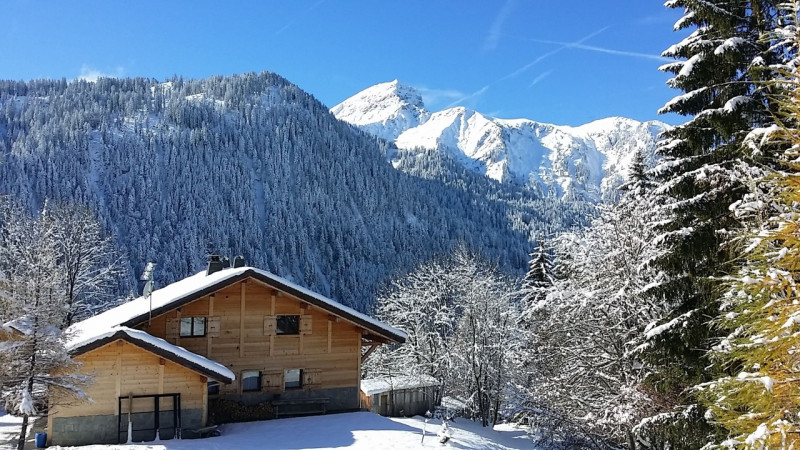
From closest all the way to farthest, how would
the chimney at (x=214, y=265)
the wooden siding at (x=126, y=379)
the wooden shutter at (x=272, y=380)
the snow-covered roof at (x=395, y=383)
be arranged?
the wooden siding at (x=126, y=379) → the wooden shutter at (x=272, y=380) → the chimney at (x=214, y=265) → the snow-covered roof at (x=395, y=383)

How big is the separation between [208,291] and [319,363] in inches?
241

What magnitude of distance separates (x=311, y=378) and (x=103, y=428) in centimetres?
861

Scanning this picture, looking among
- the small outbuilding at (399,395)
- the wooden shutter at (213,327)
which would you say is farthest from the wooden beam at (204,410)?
the small outbuilding at (399,395)

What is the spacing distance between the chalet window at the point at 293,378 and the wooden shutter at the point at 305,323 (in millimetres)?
1825

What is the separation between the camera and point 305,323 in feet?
84.1

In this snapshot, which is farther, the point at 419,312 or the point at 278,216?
the point at 278,216

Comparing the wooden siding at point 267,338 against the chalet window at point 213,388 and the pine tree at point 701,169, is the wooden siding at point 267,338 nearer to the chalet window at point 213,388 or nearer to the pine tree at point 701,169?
the chalet window at point 213,388

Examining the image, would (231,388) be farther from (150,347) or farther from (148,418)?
(150,347)

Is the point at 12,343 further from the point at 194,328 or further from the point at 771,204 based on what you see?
the point at 771,204

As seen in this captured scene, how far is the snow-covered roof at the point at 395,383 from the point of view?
118ft

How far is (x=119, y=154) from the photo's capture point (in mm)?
177750

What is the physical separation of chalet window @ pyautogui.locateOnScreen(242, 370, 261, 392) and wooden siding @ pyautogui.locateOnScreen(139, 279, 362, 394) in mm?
241

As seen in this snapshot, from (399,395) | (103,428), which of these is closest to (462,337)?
(399,395)

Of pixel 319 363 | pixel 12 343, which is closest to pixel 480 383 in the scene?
pixel 319 363
